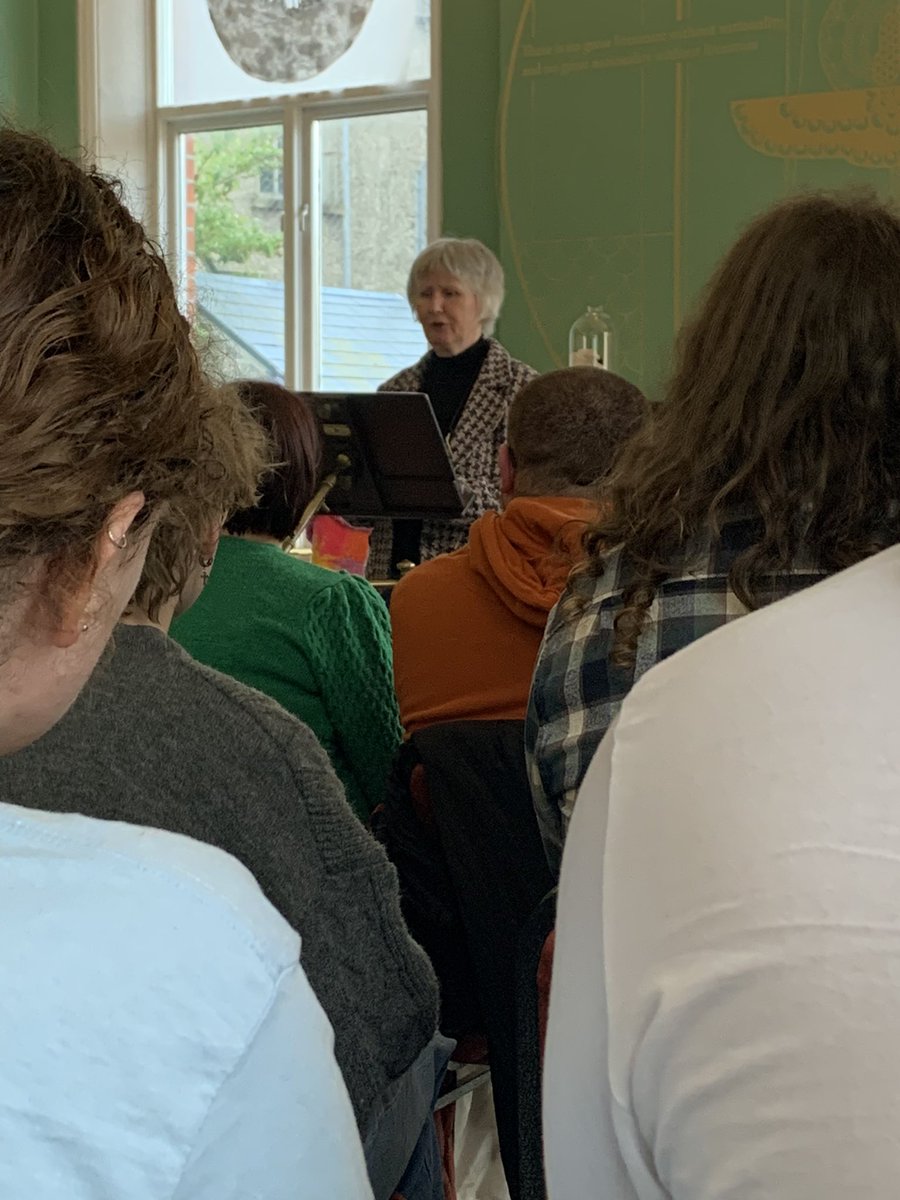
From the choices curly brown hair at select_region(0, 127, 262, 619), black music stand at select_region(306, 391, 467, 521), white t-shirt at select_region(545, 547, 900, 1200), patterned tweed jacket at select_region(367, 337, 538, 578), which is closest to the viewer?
white t-shirt at select_region(545, 547, 900, 1200)

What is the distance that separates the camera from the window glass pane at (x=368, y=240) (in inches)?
244

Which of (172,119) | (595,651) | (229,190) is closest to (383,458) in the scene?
(595,651)

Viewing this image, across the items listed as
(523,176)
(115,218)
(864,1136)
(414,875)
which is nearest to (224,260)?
(523,176)

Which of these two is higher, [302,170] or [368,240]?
[302,170]

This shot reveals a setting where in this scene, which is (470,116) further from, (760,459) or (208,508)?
(208,508)

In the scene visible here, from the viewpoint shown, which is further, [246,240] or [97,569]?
[246,240]

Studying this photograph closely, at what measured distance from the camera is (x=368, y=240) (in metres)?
6.36

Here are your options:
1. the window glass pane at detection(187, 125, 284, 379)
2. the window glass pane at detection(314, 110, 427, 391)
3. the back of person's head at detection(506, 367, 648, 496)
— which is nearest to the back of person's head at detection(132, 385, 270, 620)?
the back of person's head at detection(506, 367, 648, 496)

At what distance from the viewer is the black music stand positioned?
3.36m

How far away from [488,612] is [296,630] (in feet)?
0.92

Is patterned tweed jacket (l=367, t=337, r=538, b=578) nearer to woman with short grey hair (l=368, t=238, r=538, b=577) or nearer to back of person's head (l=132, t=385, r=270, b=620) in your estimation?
woman with short grey hair (l=368, t=238, r=538, b=577)

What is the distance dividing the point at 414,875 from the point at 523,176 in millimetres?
4055

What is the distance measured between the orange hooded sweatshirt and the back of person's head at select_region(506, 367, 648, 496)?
0.18ft

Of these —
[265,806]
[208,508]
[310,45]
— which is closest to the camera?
[208,508]
